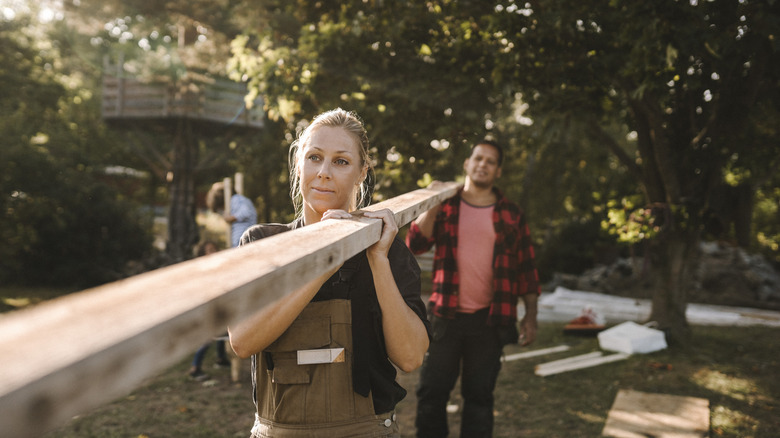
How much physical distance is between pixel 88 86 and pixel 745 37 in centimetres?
3245

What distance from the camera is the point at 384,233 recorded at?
1.85 m

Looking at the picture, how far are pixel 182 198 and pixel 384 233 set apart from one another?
65.4 feet

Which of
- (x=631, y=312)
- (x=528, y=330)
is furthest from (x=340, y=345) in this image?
(x=631, y=312)

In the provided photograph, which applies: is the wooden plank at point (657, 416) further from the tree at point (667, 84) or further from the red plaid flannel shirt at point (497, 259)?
the tree at point (667, 84)

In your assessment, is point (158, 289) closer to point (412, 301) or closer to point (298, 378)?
point (298, 378)

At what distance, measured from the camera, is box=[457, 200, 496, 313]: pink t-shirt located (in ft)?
14.8

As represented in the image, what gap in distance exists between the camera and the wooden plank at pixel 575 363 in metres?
7.39

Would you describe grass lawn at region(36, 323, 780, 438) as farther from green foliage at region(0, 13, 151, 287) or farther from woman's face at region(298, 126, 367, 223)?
green foliage at region(0, 13, 151, 287)

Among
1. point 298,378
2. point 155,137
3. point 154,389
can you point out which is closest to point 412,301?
point 298,378

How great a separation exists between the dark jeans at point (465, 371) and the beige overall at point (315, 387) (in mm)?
2635

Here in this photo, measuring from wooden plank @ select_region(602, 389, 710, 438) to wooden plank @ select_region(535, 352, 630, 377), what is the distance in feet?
3.49

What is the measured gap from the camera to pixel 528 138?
7.66 m

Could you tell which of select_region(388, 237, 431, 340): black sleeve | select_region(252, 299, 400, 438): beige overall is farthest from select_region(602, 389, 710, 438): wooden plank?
select_region(252, 299, 400, 438): beige overall

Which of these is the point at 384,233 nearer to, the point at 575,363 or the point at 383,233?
the point at 383,233
